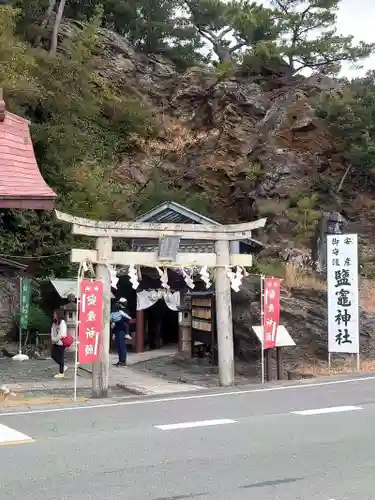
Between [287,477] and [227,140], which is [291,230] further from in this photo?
[287,477]

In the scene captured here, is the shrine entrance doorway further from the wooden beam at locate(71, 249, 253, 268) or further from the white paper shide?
the wooden beam at locate(71, 249, 253, 268)

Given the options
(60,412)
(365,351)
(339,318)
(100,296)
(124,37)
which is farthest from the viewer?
(124,37)

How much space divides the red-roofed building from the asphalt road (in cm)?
387

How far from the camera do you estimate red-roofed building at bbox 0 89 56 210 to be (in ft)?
35.9

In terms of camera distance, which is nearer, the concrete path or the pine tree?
the concrete path

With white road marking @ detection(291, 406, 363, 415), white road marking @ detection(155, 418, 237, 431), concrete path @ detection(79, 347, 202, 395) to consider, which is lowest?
concrete path @ detection(79, 347, 202, 395)

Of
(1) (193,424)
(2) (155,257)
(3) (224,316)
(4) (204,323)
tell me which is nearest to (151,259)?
(2) (155,257)

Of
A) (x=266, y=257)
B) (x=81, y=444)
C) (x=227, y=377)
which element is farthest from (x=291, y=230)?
(x=81, y=444)

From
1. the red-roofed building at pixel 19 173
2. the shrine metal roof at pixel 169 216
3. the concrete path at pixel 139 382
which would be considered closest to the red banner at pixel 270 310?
the concrete path at pixel 139 382

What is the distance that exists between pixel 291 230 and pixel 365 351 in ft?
36.0

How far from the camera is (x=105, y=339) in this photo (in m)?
11.9

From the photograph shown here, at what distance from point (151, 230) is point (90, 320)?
2320 mm

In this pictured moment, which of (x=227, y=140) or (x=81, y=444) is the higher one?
(x=227, y=140)

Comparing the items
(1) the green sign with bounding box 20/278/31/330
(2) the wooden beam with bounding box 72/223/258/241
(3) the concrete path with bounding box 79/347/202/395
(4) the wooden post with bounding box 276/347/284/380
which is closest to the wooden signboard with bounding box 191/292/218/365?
(3) the concrete path with bounding box 79/347/202/395
